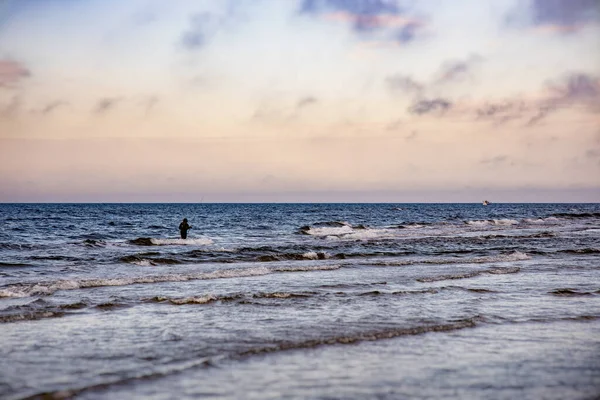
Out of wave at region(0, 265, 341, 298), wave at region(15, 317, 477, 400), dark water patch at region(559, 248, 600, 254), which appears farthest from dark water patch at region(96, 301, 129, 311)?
dark water patch at region(559, 248, 600, 254)

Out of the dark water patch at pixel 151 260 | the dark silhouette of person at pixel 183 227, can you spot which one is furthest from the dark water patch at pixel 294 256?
the dark silhouette of person at pixel 183 227

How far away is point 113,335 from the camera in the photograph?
1048 centimetres

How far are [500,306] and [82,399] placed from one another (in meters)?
9.67

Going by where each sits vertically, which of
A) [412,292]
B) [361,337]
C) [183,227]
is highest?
[183,227]

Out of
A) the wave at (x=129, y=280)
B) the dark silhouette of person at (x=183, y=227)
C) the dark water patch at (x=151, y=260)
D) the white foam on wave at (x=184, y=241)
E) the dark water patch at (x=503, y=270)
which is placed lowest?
the white foam on wave at (x=184, y=241)

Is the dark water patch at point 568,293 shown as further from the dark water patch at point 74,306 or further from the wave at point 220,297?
the dark water patch at point 74,306

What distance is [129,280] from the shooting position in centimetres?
1883

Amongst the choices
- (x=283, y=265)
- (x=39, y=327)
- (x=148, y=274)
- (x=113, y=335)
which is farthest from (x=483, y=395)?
(x=283, y=265)

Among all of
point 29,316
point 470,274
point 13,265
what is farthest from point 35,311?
point 470,274

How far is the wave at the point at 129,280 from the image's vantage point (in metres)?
16.2

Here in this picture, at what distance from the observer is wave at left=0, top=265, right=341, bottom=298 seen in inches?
640

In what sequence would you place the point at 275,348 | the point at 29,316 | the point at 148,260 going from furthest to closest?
the point at 148,260 < the point at 29,316 < the point at 275,348

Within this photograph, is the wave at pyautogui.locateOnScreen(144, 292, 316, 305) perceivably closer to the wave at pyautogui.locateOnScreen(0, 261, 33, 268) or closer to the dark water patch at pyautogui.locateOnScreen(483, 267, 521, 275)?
the dark water patch at pyautogui.locateOnScreen(483, 267, 521, 275)

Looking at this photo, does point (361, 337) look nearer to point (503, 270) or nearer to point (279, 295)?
point (279, 295)
